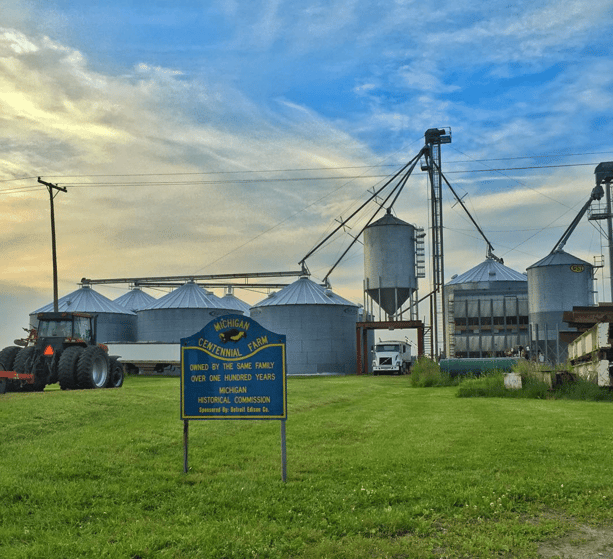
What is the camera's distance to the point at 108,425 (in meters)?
15.7

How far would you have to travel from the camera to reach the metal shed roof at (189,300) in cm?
7325

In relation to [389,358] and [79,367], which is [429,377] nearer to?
[79,367]

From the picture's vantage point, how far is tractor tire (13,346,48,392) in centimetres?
2600

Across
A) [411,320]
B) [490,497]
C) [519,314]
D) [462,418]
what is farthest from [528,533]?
[519,314]

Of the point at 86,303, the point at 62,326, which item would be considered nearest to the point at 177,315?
the point at 86,303

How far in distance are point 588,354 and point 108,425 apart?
56.8 ft

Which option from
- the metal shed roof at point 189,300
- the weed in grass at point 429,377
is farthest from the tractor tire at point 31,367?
the metal shed roof at point 189,300

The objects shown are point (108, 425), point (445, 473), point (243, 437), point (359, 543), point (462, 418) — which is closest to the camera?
point (359, 543)

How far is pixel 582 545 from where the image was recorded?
7715 millimetres

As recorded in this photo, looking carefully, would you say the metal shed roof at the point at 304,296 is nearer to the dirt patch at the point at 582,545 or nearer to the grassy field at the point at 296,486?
the grassy field at the point at 296,486

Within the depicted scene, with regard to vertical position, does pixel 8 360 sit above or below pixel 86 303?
below

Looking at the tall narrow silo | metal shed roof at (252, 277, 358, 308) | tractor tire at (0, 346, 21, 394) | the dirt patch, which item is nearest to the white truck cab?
the tall narrow silo

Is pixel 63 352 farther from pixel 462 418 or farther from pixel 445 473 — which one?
pixel 445 473

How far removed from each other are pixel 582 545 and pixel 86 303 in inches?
2968
